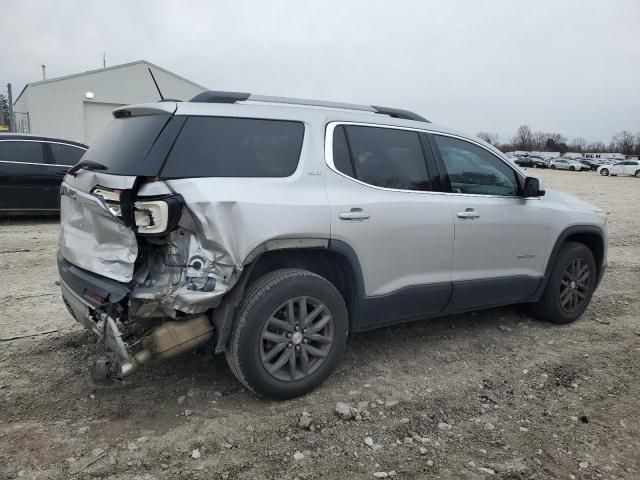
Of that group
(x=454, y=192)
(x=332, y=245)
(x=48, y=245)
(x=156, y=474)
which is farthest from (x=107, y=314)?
(x=48, y=245)

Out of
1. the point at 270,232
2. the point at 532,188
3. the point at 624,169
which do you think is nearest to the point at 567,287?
the point at 532,188

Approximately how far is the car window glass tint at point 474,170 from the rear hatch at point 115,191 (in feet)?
7.07

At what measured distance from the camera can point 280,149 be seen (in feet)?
11.1

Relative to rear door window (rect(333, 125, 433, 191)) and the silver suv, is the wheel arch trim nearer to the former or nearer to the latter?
the silver suv

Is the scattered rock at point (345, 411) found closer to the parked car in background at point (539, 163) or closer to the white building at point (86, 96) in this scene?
the white building at point (86, 96)

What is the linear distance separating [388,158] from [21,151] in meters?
8.02

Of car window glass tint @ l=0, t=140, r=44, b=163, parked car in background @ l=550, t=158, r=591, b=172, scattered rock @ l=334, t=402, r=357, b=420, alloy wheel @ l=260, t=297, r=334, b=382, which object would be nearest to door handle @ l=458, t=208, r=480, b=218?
alloy wheel @ l=260, t=297, r=334, b=382

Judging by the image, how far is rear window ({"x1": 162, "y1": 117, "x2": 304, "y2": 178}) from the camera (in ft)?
10.00

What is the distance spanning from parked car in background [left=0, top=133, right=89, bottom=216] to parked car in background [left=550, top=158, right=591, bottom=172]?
59651 millimetres

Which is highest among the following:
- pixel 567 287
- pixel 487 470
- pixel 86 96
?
pixel 86 96

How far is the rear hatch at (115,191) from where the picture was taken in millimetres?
2957

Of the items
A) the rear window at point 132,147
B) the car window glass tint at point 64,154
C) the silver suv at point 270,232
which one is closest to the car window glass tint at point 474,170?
the silver suv at point 270,232

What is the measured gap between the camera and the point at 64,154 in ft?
31.7

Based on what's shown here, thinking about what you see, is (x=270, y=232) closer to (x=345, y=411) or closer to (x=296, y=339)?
(x=296, y=339)
